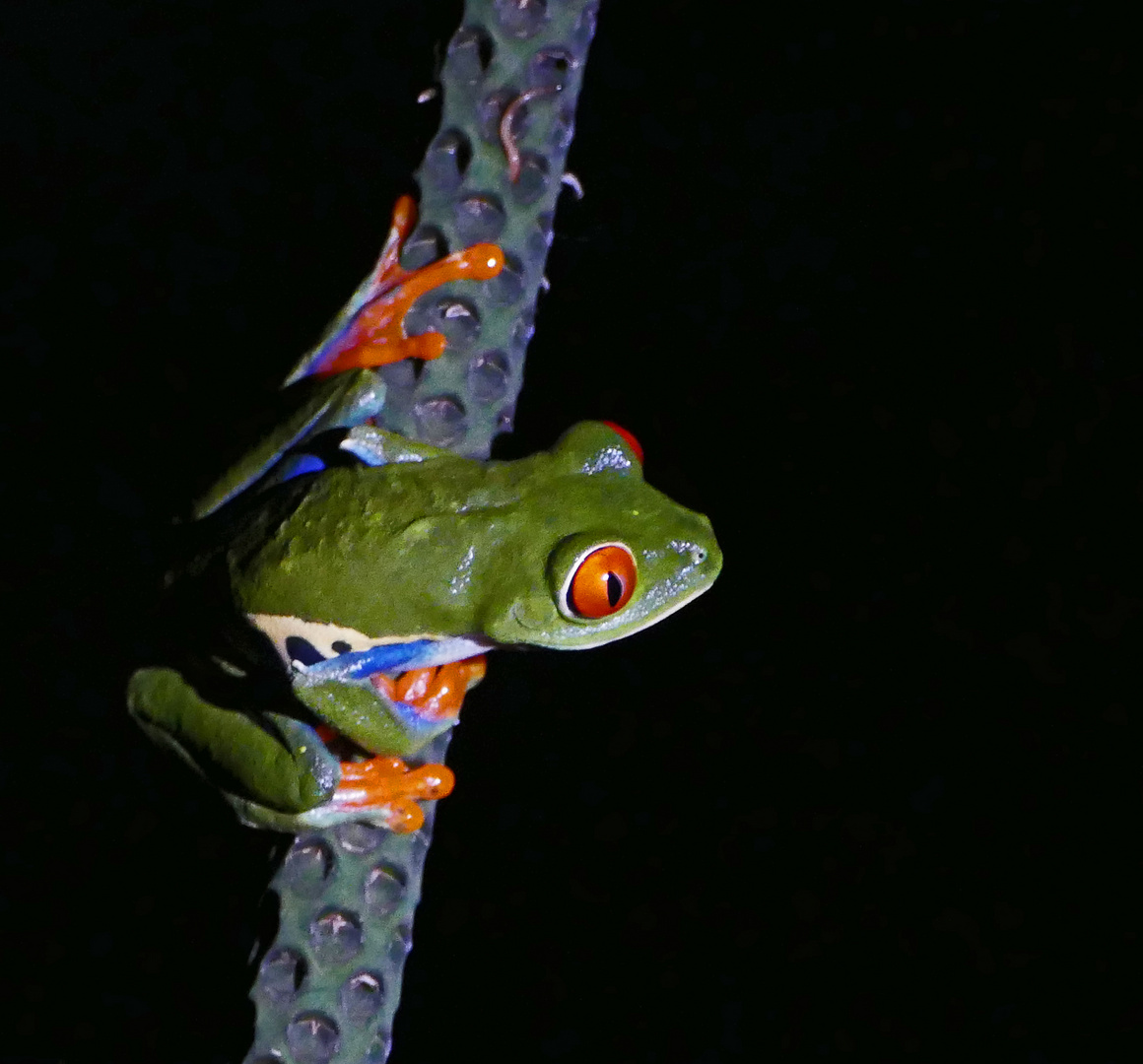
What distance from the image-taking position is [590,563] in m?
1.18

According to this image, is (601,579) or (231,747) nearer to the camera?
(601,579)

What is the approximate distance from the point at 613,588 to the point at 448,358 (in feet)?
1.00

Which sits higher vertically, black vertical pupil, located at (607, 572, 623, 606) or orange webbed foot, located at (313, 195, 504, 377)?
orange webbed foot, located at (313, 195, 504, 377)

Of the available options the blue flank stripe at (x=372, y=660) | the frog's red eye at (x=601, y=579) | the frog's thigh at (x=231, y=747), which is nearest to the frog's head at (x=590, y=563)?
the frog's red eye at (x=601, y=579)

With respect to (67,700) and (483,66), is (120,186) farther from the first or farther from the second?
(483,66)

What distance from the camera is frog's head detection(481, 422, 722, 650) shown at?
118 centimetres

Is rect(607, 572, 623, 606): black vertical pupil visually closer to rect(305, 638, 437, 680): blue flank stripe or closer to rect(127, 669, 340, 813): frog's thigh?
rect(305, 638, 437, 680): blue flank stripe

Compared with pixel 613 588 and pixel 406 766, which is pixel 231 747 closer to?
pixel 406 766

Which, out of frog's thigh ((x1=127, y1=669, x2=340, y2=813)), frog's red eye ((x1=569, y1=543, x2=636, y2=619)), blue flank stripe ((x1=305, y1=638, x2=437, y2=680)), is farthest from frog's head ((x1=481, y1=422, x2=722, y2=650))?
frog's thigh ((x1=127, y1=669, x2=340, y2=813))

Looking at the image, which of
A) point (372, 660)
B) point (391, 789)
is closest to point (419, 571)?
point (372, 660)

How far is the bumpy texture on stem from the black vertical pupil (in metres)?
0.23

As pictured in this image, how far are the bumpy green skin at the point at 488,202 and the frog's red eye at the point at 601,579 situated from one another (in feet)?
0.70

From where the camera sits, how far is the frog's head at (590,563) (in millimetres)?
1183

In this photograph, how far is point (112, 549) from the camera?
2604 millimetres
